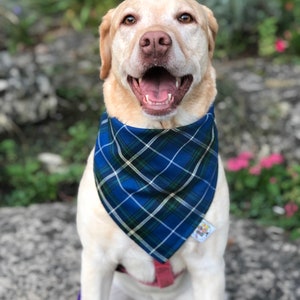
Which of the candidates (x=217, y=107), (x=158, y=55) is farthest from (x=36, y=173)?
(x=158, y=55)

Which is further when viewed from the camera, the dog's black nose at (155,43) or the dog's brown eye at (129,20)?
the dog's brown eye at (129,20)

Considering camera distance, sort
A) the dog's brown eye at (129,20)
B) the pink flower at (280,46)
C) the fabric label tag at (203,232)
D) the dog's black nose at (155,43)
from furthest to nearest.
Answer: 1. the pink flower at (280,46)
2. the fabric label tag at (203,232)
3. the dog's brown eye at (129,20)
4. the dog's black nose at (155,43)

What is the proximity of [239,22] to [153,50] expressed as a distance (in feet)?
12.3

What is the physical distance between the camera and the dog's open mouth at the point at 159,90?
8.77ft

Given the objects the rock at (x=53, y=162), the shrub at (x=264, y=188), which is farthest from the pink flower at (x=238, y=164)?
the rock at (x=53, y=162)

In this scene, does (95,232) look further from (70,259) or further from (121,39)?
(70,259)

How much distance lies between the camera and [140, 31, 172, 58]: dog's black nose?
8.34ft

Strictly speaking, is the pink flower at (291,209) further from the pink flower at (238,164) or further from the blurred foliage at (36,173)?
the blurred foliage at (36,173)

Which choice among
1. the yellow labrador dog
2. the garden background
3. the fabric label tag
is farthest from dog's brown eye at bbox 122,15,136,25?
the garden background

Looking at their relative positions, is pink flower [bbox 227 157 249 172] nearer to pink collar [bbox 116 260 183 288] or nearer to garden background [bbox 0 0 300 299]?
garden background [bbox 0 0 300 299]

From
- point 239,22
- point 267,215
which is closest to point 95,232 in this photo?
point 267,215

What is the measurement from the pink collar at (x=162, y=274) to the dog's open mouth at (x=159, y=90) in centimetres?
71

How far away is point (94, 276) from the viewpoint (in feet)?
9.78

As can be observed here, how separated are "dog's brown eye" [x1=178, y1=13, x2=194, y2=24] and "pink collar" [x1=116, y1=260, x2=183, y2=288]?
40.1 inches
